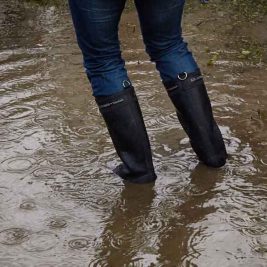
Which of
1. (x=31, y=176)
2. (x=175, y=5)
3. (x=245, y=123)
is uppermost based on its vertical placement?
(x=175, y=5)

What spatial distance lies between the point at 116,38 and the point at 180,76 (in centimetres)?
38

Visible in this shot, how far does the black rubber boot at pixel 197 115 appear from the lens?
10.0 feet

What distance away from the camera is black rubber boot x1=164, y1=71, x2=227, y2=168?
3059mm

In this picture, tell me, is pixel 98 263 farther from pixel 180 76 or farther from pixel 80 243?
pixel 180 76

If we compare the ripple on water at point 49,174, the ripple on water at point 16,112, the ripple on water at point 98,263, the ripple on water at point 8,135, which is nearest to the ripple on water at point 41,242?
the ripple on water at point 98,263

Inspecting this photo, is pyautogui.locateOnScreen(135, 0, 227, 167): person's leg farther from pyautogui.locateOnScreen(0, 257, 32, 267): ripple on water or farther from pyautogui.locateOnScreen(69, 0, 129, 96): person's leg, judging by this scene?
pyautogui.locateOnScreen(0, 257, 32, 267): ripple on water

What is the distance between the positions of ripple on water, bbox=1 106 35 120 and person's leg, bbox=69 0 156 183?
1.05 m

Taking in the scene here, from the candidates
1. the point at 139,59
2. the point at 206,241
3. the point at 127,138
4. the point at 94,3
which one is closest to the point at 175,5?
the point at 94,3

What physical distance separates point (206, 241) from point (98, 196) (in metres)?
0.66

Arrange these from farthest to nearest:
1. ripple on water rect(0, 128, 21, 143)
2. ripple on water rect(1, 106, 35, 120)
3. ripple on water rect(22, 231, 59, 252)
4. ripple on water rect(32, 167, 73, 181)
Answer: ripple on water rect(1, 106, 35, 120) → ripple on water rect(0, 128, 21, 143) → ripple on water rect(32, 167, 73, 181) → ripple on water rect(22, 231, 59, 252)

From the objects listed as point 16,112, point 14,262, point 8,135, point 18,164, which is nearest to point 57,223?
point 14,262

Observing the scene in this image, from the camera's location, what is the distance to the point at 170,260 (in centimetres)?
249

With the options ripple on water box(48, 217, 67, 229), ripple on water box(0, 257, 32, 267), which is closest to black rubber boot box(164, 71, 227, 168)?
ripple on water box(48, 217, 67, 229)

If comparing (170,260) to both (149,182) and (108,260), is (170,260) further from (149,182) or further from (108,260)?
(149,182)
